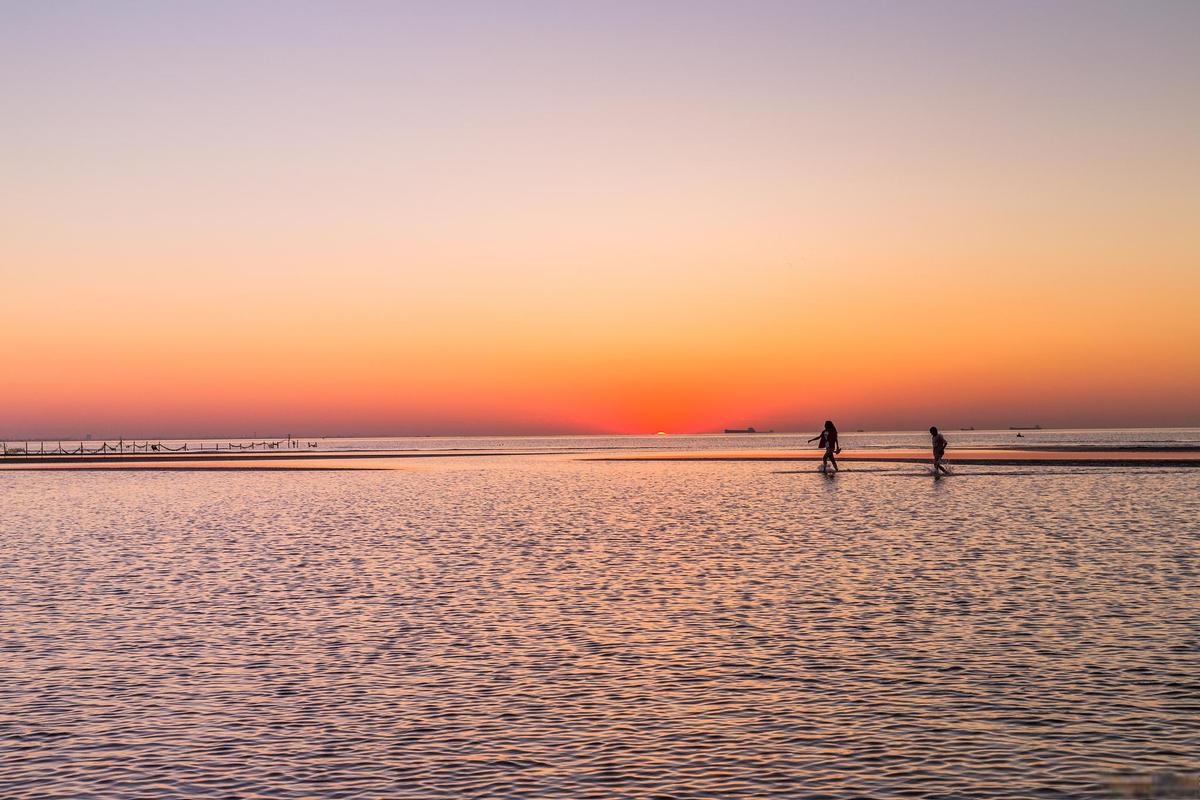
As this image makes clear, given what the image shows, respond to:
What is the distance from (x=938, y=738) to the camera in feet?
42.0

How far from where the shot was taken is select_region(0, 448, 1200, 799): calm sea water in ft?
38.9

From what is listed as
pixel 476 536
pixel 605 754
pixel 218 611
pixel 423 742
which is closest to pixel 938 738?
pixel 605 754

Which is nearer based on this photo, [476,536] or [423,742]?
[423,742]

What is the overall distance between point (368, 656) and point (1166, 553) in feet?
72.3

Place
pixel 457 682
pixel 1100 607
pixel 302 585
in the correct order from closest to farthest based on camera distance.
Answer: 1. pixel 457 682
2. pixel 1100 607
3. pixel 302 585

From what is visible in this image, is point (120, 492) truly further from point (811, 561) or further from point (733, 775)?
point (733, 775)

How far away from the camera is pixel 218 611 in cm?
2302

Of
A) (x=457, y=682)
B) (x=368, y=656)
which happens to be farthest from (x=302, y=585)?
(x=457, y=682)

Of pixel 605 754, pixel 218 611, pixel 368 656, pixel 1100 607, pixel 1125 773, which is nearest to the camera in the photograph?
pixel 1125 773

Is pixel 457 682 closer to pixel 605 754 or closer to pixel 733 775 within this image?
pixel 605 754

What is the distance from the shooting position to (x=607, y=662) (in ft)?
56.7

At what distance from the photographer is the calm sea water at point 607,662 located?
1187 centimetres

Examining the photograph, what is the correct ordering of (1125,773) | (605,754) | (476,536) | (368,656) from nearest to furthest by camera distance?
1. (1125,773)
2. (605,754)
3. (368,656)
4. (476,536)

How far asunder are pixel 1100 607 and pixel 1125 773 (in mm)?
10996
